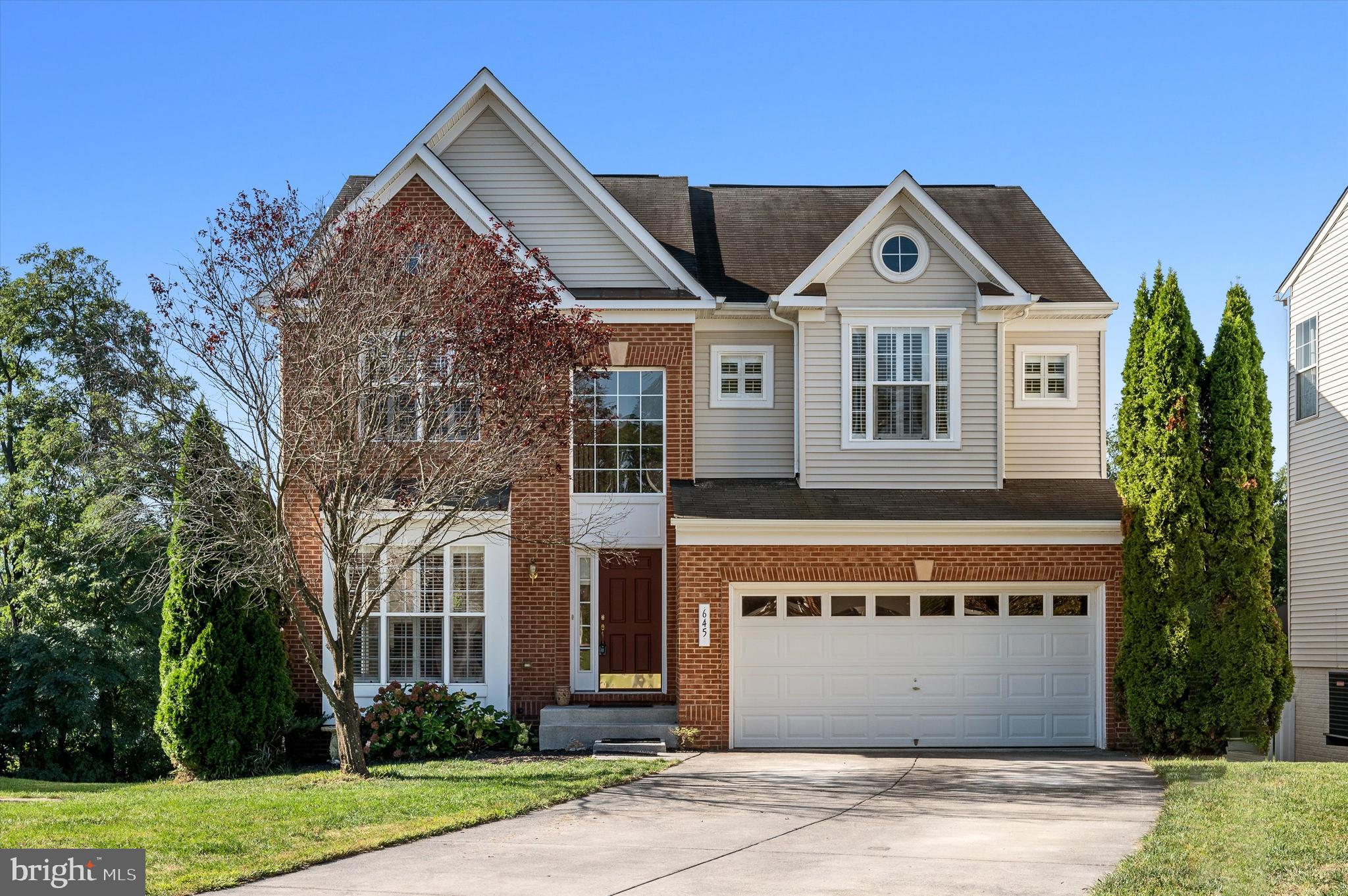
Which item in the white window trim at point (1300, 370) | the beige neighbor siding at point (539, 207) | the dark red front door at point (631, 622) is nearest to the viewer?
the dark red front door at point (631, 622)

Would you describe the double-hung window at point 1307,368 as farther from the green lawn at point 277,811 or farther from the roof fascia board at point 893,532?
the green lawn at point 277,811

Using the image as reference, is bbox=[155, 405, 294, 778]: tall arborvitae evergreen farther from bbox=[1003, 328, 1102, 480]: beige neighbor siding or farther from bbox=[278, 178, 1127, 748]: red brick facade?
bbox=[1003, 328, 1102, 480]: beige neighbor siding

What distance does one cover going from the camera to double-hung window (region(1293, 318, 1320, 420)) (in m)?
21.8

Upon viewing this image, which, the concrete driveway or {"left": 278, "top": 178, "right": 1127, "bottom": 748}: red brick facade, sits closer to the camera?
the concrete driveway

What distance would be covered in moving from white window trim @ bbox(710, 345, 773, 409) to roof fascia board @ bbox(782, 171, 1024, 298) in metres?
1.19

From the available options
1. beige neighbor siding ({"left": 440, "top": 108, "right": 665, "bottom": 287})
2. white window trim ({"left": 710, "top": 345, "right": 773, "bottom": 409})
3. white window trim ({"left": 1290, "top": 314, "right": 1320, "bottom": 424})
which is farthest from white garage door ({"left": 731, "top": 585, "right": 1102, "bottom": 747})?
white window trim ({"left": 1290, "top": 314, "right": 1320, "bottom": 424})

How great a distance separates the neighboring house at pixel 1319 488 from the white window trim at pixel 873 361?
7083 mm

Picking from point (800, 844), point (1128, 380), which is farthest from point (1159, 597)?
point (800, 844)

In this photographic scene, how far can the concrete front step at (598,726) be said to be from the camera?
16.6 m

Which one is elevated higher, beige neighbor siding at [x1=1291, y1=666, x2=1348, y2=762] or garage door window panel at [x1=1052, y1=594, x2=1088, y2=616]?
garage door window panel at [x1=1052, y1=594, x2=1088, y2=616]

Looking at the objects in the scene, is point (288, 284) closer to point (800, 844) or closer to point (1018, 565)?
point (800, 844)

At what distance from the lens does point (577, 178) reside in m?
18.6

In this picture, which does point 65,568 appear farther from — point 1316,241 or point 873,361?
point 1316,241

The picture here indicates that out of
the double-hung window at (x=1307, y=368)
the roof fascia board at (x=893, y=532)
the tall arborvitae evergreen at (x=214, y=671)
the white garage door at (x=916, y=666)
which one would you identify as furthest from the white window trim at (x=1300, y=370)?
the tall arborvitae evergreen at (x=214, y=671)
